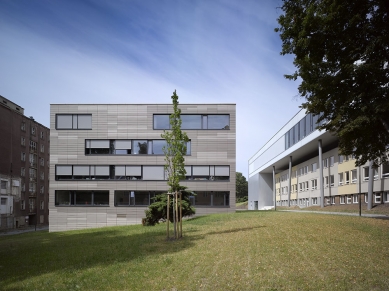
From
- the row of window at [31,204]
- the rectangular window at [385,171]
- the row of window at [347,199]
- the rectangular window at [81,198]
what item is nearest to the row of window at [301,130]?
the row of window at [347,199]

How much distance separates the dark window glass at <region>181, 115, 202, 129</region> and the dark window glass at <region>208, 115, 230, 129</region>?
49.5 inches

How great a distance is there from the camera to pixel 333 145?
52.1 metres

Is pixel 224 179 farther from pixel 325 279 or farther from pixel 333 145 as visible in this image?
pixel 325 279

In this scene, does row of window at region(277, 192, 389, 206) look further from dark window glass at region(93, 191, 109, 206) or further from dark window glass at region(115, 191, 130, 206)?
dark window glass at region(93, 191, 109, 206)

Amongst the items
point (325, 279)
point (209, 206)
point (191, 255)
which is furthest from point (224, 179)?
point (325, 279)

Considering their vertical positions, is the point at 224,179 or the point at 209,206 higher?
the point at 224,179

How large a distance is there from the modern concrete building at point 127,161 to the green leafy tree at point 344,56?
81.3ft

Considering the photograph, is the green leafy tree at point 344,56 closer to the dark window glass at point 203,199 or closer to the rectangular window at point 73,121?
the dark window glass at point 203,199

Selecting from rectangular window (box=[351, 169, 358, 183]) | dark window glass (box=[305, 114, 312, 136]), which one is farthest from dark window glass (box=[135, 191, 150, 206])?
rectangular window (box=[351, 169, 358, 183])

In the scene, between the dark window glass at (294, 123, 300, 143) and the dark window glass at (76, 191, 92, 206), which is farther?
the dark window glass at (294, 123, 300, 143)

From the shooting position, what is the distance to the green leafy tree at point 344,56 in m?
16.8

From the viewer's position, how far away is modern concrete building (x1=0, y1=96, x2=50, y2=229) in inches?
2749

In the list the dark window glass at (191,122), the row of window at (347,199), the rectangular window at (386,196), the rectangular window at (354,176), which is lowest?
the row of window at (347,199)

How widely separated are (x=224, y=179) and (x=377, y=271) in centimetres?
3366
